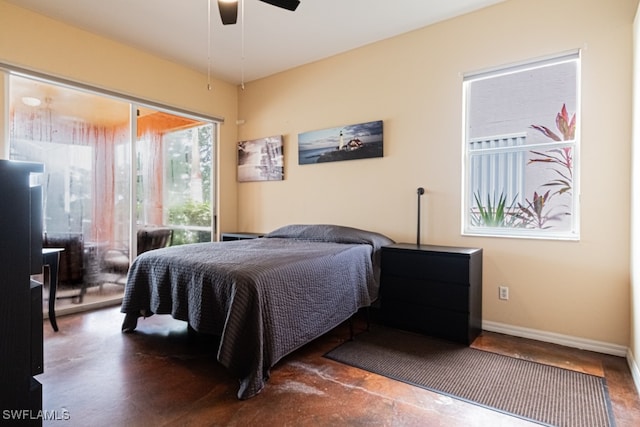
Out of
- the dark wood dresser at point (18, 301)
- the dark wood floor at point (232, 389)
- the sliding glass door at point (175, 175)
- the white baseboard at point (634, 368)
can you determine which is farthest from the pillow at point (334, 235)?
the dark wood dresser at point (18, 301)

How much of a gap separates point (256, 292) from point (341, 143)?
2299 mm

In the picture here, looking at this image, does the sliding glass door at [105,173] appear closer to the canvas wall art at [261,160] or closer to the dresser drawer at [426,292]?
the canvas wall art at [261,160]

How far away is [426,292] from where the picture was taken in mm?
2756

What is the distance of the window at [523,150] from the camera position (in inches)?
105

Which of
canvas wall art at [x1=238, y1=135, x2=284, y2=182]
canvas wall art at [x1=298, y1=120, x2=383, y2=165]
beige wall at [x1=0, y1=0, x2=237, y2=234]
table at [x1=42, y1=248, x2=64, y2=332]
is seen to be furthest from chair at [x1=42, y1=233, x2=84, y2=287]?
canvas wall art at [x1=298, y1=120, x2=383, y2=165]

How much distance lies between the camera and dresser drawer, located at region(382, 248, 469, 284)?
8.55ft

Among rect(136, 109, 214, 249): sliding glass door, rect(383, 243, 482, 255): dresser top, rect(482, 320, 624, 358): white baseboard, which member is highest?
rect(136, 109, 214, 249): sliding glass door

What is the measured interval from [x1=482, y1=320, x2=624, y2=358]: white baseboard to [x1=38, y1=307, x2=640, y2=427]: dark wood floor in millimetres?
64

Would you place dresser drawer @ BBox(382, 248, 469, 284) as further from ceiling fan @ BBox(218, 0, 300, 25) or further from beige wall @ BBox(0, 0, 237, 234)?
beige wall @ BBox(0, 0, 237, 234)

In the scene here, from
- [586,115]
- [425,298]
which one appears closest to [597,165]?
[586,115]

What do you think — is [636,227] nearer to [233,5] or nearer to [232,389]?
[232,389]

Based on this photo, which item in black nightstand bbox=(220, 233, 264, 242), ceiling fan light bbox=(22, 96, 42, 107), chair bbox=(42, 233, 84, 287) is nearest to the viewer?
ceiling fan light bbox=(22, 96, 42, 107)

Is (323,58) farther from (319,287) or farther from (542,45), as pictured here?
(319,287)

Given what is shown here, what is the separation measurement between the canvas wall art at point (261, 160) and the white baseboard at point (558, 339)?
2852mm
